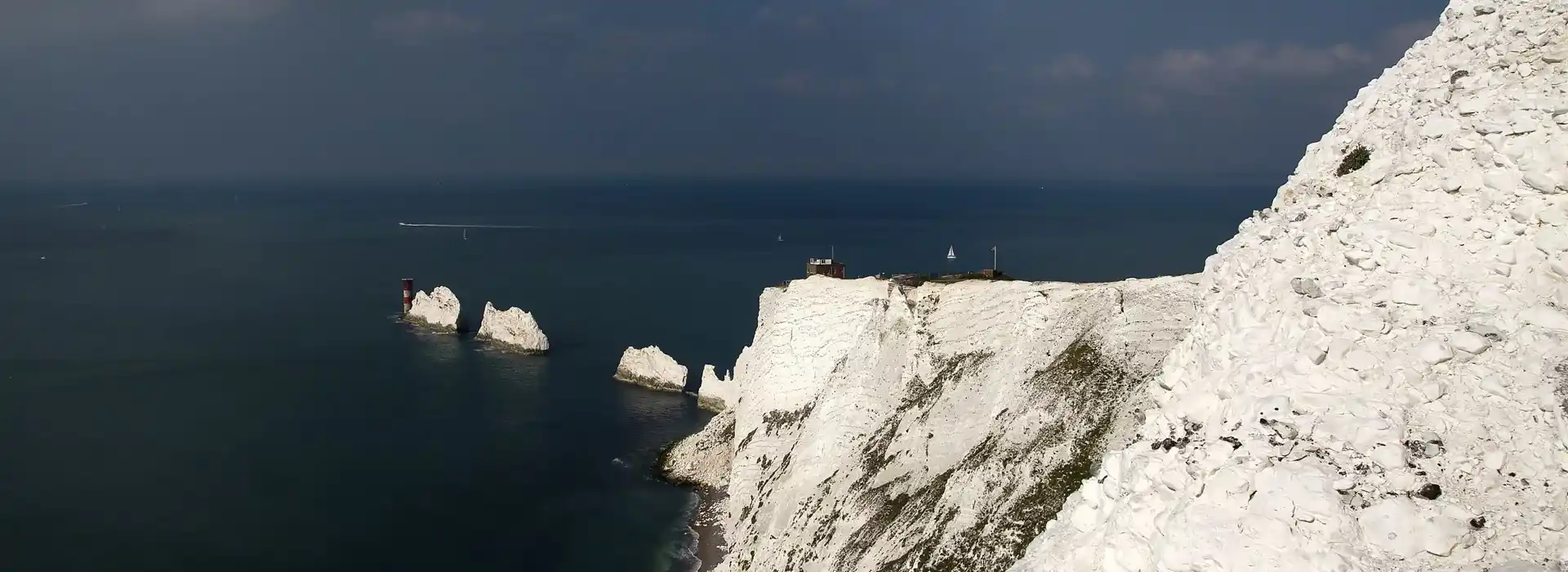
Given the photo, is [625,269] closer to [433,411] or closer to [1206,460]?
[433,411]

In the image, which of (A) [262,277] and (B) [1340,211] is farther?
(A) [262,277]

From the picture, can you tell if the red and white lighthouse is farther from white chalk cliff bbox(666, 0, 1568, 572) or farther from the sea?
white chalk cliff bbox(666, 0, 1568, 572)

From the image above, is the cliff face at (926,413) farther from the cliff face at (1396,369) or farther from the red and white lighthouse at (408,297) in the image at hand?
the red and white lighthouse at (408,297)

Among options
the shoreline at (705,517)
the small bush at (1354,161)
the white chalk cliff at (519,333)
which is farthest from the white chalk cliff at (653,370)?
the small bush at (1354,161)

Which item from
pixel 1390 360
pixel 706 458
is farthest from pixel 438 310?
pixel 1390 360

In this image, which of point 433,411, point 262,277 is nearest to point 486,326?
point 433,411
